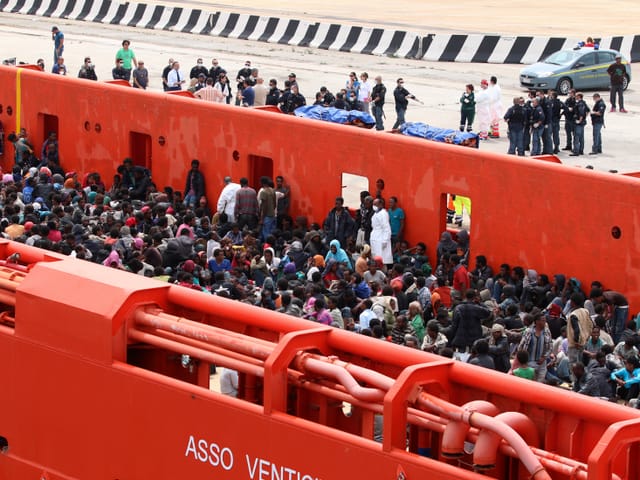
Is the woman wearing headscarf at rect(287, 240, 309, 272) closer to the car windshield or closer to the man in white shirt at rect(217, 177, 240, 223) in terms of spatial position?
the man in white shirt at rect(217, 177, 240, 223)

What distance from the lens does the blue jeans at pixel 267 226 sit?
71.5 feet

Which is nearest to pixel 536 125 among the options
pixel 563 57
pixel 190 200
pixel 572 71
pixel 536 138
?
pixel 536 138

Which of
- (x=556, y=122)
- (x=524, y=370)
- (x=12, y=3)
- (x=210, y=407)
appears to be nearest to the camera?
(x=210, y=407)

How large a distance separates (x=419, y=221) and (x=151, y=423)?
11806 mm

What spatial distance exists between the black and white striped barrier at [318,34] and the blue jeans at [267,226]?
1909cm

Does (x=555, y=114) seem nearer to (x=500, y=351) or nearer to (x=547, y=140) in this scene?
(x=547, y=140)

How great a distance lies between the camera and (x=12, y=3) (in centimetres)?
5172

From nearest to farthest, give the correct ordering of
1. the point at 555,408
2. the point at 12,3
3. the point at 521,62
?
the point at 555,408
the point at 521,62
the point at 12,3

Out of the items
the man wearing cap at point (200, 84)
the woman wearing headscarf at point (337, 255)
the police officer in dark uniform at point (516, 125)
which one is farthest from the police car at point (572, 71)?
the woman wearing headscarf at point (337, 255)

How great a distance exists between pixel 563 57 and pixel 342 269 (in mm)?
18516

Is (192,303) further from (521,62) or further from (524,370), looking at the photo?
(521,62)

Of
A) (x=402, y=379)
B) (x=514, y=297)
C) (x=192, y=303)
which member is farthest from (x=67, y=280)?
(x=514, y=297)

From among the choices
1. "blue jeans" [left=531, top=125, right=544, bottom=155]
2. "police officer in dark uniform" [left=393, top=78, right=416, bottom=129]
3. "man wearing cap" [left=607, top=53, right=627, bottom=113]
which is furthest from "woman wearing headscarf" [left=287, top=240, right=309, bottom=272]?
"man wearing cap" [left=607, top=53, right=627, bottom=113]

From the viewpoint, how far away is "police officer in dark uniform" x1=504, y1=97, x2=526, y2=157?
27391 millimetres
